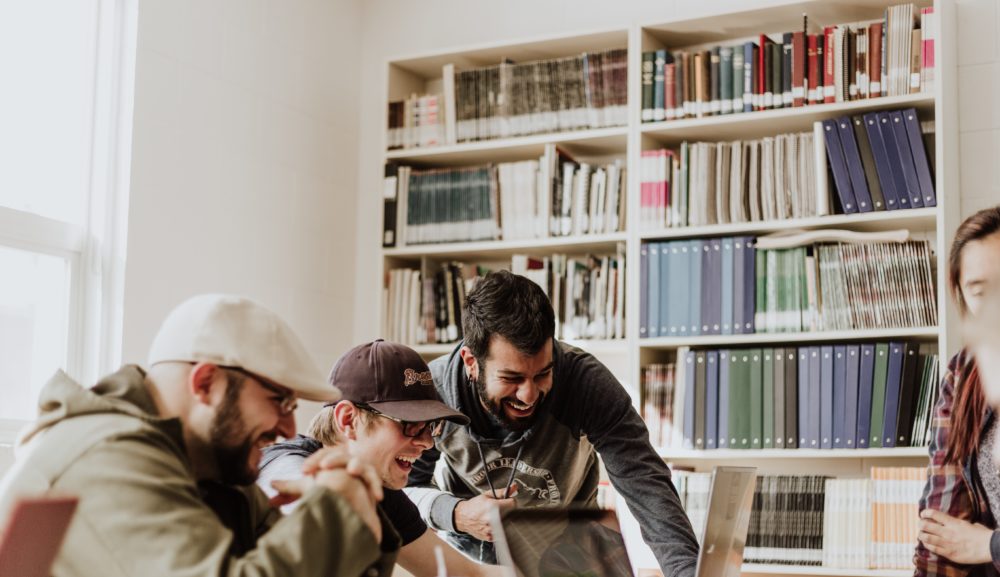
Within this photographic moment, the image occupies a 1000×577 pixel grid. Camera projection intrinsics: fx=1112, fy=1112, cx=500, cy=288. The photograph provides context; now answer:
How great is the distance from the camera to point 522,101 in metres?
4.00

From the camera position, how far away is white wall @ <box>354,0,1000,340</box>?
136 inches

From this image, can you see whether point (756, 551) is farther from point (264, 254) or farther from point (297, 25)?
point (297, 25)

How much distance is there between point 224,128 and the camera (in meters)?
3.70

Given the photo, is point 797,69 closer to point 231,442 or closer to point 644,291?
point 644,291

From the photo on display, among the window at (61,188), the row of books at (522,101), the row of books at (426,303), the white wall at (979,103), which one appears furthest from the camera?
the row of books at (426,303)

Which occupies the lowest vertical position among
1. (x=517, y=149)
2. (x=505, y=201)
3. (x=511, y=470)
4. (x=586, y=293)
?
(x=511, y=470)

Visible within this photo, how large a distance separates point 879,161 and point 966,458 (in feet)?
4.33

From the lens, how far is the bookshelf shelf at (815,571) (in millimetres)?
3234

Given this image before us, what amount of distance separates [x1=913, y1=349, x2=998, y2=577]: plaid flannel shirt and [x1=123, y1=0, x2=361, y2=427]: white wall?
2.19 meters

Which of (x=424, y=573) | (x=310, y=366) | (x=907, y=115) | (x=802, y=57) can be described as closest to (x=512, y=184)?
(x=802, y=57)

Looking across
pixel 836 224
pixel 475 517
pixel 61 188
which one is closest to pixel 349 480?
pixel 475 517

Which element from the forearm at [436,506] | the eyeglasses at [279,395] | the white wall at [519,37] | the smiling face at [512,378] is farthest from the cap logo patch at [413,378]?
the white wall at [519,37]

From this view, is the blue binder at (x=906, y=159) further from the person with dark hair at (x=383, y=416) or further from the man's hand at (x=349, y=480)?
the man's hand at (x=349, y=480)

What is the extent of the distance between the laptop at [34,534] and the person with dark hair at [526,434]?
3.30 feet
